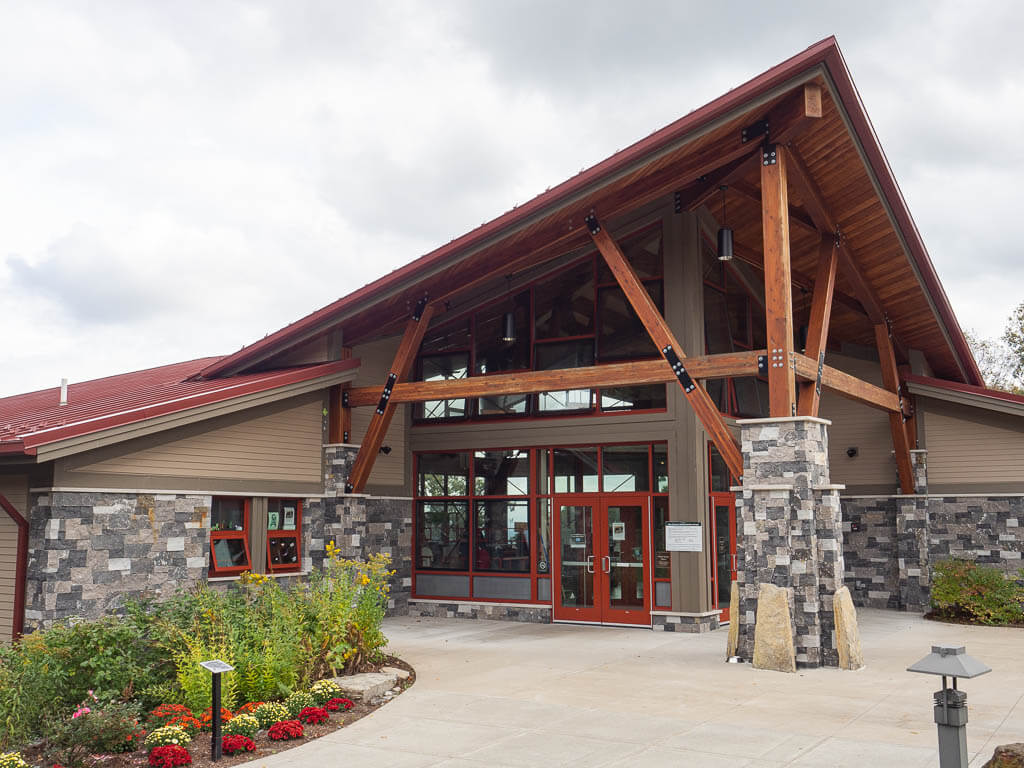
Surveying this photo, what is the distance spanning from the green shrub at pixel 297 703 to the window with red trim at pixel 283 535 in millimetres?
5399

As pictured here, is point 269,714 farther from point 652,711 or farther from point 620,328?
point 620,328

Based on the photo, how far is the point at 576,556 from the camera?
592 inches

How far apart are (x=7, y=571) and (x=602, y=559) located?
8.56 meters

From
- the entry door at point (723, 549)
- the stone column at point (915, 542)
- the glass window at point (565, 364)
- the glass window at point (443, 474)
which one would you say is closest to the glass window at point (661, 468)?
the entry door at point (723, 549)

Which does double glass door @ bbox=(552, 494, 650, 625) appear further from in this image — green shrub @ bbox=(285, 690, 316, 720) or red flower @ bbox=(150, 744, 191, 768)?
red flower @ bbox=(150, 744, 191, 768)

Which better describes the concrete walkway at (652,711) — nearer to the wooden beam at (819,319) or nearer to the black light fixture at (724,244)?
the wooden beam at (819,319)

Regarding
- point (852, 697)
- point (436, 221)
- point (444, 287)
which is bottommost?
point (852, 697)

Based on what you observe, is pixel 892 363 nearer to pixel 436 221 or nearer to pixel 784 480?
pixel 784 480

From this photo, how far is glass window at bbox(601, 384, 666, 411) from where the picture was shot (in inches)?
569

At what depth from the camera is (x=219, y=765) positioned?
6730 millimetres

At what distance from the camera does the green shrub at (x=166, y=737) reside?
6938mm

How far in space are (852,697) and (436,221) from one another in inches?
1734

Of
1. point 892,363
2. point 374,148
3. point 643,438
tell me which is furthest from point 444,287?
point 374,148

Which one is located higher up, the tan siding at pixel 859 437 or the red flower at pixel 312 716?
the tan siding at pixel 859 437
